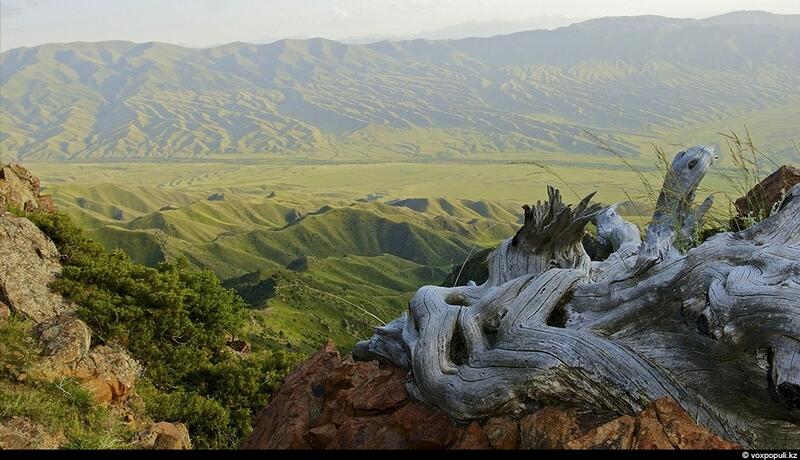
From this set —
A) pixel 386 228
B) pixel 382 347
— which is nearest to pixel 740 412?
pixel 382 347

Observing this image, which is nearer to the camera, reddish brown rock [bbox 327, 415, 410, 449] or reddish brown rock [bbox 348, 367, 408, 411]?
reddish brown rock [bbox 327, 415, 410, 449]

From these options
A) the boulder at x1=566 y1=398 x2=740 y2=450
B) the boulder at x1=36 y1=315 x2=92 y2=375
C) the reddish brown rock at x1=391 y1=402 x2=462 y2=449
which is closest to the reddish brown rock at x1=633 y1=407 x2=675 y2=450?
the boulder at x1=566 y1=398 x2=740 y2=450

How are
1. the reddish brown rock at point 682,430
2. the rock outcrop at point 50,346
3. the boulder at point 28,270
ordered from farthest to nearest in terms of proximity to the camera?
the boulder at point 28,270 < the rock outcrop at point 50,346 < the reddish brown rock at point 682,430

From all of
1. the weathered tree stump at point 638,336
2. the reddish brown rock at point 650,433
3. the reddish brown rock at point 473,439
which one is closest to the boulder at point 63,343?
the weathered tree stump at point 638,336

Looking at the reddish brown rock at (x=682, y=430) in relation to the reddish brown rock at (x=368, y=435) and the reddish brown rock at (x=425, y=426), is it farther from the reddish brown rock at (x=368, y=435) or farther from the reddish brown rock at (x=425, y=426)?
the reddish brown rock at (x=368, y=435)

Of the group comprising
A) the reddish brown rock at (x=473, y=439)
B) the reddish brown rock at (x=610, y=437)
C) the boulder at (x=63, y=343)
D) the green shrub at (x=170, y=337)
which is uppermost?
the reddish brown rock at (x=610, y=437)

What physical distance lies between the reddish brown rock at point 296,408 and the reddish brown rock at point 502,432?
218 centimetres

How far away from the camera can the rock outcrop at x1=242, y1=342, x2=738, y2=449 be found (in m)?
4.98

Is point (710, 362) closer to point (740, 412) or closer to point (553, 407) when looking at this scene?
point (740, 412)

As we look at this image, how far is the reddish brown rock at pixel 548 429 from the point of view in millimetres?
5242

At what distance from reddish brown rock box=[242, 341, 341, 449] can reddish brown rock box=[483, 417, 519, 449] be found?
2.18 meters

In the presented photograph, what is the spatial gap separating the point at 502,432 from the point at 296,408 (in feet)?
9.64

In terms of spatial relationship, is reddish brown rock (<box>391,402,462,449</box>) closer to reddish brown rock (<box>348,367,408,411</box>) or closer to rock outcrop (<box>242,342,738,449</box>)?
rock outcrop (<box>242,342,738,449</box>)

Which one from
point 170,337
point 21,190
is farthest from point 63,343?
point 21,190
